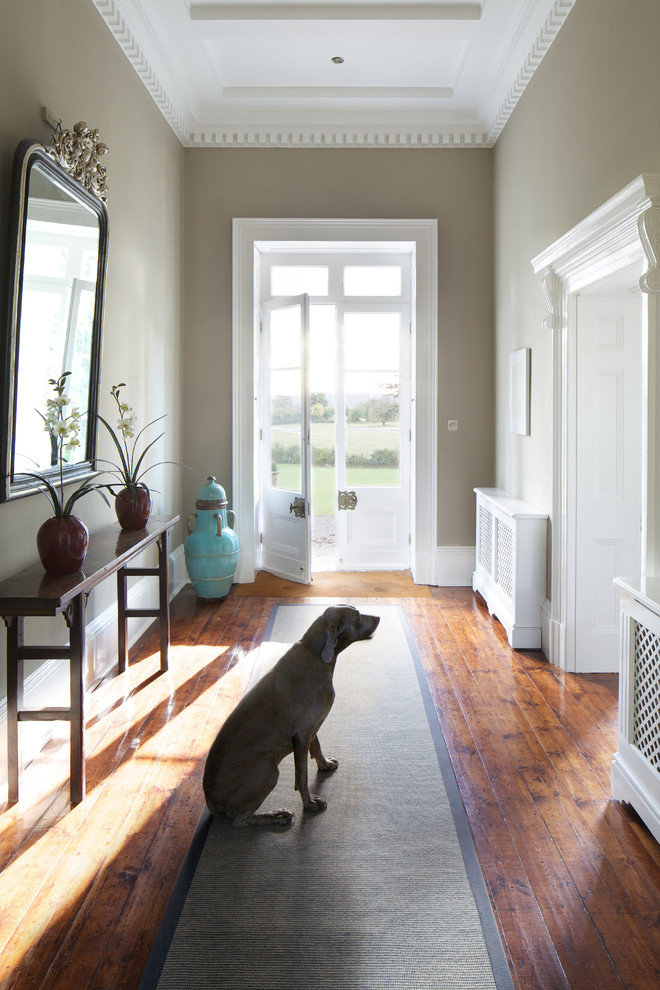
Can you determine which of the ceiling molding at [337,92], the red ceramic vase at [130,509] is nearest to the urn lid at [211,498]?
the red ceramic vase at [130,509]

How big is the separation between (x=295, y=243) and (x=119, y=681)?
3.74 m

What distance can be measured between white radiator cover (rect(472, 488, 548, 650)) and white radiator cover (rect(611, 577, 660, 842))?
4.99ft

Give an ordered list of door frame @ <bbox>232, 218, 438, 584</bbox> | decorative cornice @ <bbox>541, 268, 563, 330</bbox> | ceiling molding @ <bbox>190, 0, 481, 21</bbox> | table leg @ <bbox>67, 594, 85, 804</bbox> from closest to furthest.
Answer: table leg @ <bbox>67, 594, 85, 804</bbox>, decorative cornice @ <bbox>541, 268, 563, 330</bbox>, ceiling molding @ <bbox>190, 0, 481, 21</bbox>, door frame @ <bbox>232, 218, 438, 584</bbox>

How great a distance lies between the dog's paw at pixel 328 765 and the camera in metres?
2.81

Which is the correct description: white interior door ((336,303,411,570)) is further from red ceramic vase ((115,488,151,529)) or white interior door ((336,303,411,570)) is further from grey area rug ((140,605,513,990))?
grey area rug ((140,605,513,990))

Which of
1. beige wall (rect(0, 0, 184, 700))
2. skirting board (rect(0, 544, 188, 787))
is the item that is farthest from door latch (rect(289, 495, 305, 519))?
skirting board (rect(0, 544, 188, 787))

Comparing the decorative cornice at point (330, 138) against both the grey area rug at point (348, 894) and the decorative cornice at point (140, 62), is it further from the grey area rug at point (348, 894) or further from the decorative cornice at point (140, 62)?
the grey area rug at point (348, 894)

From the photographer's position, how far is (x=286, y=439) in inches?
238

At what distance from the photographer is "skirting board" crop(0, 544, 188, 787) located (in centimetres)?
289

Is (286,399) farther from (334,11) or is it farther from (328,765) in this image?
(328,765)

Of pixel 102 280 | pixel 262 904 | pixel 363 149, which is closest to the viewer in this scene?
pixel 262 904

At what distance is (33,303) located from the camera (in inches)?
112

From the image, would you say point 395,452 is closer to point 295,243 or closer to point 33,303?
point 295,243

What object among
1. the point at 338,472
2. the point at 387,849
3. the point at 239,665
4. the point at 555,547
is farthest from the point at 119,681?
the point at 338,472
